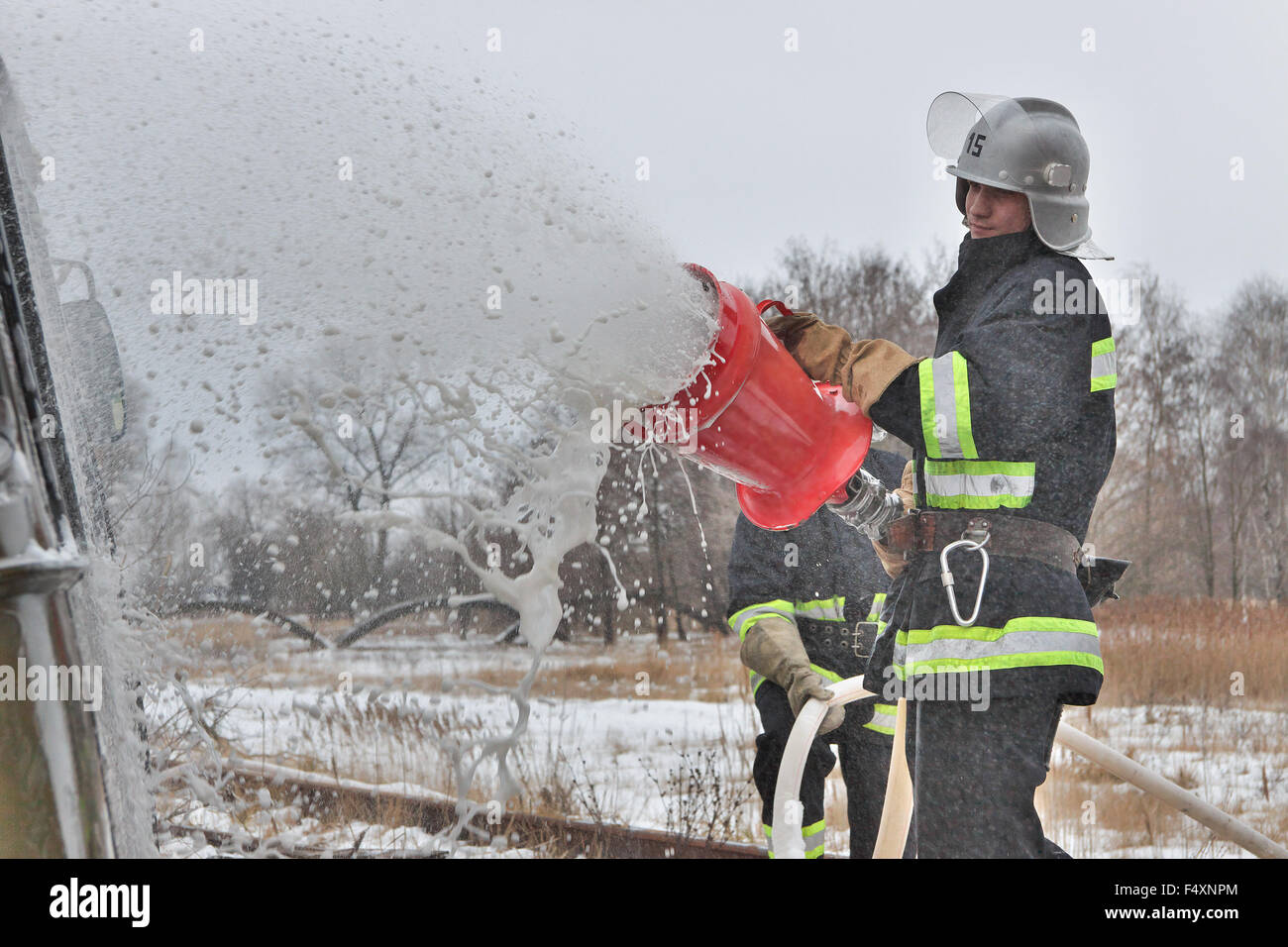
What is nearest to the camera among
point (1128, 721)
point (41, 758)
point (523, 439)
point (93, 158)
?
point (41, 758)

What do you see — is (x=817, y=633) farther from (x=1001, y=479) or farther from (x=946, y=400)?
(x=946, y=400)

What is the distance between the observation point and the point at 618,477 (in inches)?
313

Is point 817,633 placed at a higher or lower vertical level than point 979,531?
lower

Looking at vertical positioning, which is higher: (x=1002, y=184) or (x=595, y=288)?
(x=1002, y=184)

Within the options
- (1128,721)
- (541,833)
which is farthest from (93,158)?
(1128,721)

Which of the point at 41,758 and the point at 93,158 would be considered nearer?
the point at 41,758

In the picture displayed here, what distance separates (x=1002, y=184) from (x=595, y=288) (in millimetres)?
1007

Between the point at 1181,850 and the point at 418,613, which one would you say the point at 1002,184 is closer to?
the point at 1181,850

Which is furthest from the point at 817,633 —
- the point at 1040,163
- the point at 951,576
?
the point at 1040,163
